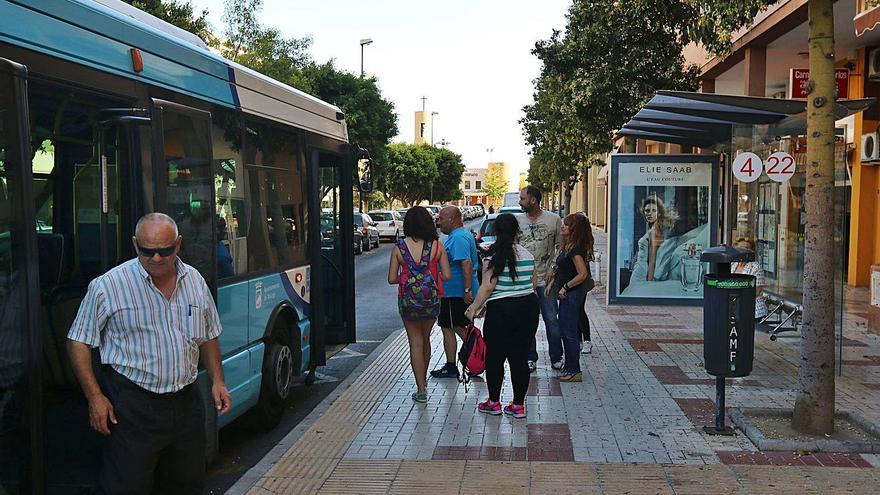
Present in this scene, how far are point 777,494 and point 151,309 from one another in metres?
3.69

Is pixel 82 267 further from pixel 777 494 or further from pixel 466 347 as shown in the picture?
pixel 777 494

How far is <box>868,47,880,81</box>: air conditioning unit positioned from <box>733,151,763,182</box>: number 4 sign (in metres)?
5.84

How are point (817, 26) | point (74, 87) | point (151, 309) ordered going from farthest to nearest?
point (817, 26) → point (74, 87) → point (151, 309)

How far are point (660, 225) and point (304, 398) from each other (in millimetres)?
7796

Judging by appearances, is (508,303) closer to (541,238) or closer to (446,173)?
(541,238)

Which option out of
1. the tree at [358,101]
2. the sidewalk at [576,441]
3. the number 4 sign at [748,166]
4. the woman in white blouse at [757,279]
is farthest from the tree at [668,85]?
the tree at [358,101]

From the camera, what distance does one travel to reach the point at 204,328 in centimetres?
359

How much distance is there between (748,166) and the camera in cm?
1005

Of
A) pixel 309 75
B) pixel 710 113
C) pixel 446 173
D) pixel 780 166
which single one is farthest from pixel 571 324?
pixel 446 173

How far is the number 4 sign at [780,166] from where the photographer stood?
955 centimetres

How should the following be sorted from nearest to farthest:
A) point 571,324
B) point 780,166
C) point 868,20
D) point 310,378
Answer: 1. point 571,324
2. point 310,378
3. point 780,166
4. point 868,20

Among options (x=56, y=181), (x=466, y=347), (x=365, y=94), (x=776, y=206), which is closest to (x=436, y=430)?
(x=466, y=347)

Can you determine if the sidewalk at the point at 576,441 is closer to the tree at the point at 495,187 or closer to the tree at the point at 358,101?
the tree at the point at 358,101

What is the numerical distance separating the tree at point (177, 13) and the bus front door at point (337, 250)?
1350cm
